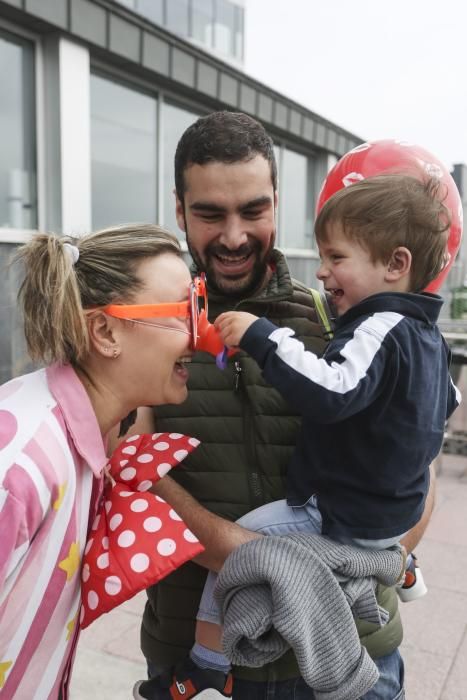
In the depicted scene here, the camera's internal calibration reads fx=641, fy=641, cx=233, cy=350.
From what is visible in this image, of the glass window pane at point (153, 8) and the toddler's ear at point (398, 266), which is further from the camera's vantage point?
the glass window pane at point (153, 8)

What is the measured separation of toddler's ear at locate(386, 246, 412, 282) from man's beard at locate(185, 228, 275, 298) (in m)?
0.41

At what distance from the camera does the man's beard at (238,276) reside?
78.0 inches

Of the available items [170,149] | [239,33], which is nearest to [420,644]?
[170,149]

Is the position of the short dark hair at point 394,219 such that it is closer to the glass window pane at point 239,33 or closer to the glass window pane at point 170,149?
the glass window pane at point 170,149

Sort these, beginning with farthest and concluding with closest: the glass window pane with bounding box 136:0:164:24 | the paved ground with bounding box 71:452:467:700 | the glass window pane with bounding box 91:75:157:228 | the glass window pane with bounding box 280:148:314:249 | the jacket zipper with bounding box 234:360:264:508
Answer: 1. the glass window pane with bounding box 136:0:164:24
2. the glass window pane with bounding box 280:148:314:249
3. the glass window pane with bounding box 91:75:157:228
4. the paved ground with bounding box 71:452:467:700
5. the jacket zipper with bounding box 234:360:264:508

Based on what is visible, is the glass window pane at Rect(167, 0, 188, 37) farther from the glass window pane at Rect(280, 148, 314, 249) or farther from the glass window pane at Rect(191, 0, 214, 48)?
the glass window pane at Rect(280, 148, 314, 249)

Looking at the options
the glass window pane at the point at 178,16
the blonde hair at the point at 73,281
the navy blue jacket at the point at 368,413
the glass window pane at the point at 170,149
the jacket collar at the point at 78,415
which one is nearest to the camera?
the jacket collar at the point at 78,415

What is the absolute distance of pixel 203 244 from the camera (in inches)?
78.8

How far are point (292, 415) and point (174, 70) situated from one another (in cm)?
656

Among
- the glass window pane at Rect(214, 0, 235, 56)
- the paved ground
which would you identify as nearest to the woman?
the paved ground

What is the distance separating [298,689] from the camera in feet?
5.80

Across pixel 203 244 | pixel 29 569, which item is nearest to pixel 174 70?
pixel 203 244

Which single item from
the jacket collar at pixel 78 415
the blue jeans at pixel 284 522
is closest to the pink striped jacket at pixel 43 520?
the jacket collar at pixel 78 415

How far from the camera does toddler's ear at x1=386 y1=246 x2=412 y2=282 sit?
70.4 inches
